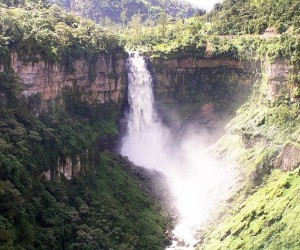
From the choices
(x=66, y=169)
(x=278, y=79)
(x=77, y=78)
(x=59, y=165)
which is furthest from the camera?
(x=77, y=78)

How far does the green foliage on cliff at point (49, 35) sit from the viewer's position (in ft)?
183

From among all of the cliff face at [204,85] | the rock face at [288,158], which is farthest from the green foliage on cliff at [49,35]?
the rock face at [288,158]

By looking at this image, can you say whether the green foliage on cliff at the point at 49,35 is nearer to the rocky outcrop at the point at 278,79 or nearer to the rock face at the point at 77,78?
the rock face at the point at 77,78

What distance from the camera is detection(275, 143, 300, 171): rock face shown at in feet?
171

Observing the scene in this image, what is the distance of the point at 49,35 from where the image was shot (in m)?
61.0

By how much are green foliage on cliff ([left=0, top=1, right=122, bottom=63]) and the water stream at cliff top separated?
8.15 metres

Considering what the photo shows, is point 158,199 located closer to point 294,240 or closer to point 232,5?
point 294,240

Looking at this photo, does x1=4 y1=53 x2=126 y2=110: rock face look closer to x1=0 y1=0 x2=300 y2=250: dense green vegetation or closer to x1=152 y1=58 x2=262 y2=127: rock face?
x1=0 y1=0 x2=300 y2=250: dense green vegetation

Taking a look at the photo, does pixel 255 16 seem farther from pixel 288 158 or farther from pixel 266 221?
pixel 266 221

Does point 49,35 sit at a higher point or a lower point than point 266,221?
higher

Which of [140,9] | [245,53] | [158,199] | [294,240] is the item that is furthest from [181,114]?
[140,9]

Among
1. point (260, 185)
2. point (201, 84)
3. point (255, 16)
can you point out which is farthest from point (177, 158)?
point (255, 16)

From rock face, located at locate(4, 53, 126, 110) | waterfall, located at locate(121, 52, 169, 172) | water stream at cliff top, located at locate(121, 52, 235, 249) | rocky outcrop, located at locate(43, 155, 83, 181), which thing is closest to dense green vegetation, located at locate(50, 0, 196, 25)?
waterfall, located at locate(121, 52, 169, 172)

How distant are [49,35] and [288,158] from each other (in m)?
31.8
